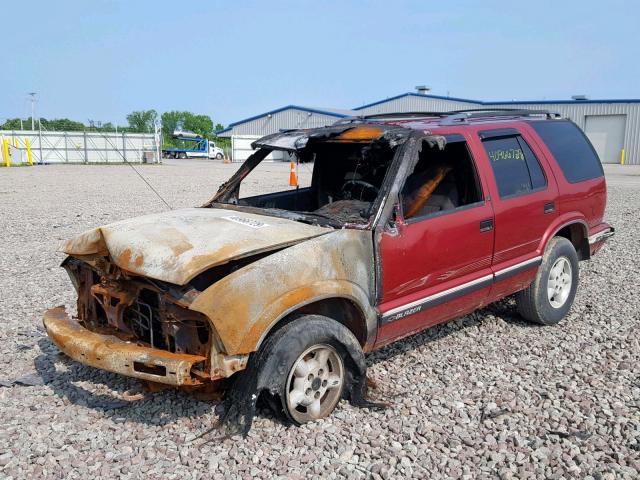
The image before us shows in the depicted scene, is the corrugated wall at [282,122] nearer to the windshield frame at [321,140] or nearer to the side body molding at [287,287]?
the windshield frame at [321,140]

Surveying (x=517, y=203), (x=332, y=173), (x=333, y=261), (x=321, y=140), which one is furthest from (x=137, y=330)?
(x=517, y=203)

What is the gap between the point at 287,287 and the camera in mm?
3398

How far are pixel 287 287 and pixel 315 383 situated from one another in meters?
0.68

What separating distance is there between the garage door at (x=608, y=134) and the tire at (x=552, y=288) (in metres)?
39.8

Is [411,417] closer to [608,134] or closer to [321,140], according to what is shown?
[321,140]

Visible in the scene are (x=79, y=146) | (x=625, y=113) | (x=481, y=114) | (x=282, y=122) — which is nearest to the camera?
(x=481, y=114)

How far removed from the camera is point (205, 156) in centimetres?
5509

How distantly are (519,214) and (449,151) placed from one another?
77cm

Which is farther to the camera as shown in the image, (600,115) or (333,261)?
(600,115)

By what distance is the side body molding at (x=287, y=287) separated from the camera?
10.4ft

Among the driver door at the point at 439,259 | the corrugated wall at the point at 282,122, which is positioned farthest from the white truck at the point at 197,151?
the driver door at the point at 439,259

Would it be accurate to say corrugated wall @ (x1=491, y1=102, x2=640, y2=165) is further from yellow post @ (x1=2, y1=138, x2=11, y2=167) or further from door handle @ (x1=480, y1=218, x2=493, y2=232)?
door handle @ (x1=480, y1=218, x2=493, y2=232)

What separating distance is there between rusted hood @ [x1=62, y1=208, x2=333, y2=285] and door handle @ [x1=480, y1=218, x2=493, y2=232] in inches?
53.6

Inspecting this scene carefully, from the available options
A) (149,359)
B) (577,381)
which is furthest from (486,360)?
(149,359)
